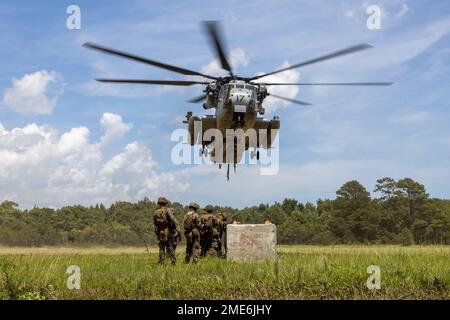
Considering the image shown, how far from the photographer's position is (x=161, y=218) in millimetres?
14930

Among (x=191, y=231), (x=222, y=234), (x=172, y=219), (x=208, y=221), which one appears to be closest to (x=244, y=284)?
(x=172, y=219)

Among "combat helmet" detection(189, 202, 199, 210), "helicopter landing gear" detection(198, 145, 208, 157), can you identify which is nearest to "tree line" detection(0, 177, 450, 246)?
"helicopter landing gear" detection(198, 145, 208, 157)

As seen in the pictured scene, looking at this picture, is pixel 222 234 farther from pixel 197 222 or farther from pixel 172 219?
pixel 172 219

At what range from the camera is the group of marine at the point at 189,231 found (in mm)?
14977

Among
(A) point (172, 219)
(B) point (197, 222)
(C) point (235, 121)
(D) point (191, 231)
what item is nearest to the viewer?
(A) point (172, 219)

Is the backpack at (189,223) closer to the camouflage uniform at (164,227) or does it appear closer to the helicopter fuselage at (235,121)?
the camouflage uniform at (164,227)

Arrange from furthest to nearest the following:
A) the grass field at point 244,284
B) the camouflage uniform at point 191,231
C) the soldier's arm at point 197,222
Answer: the soldier's arm at point 197,222 → the camouflage uniform at point 191,231 → the grass field at point 244,284

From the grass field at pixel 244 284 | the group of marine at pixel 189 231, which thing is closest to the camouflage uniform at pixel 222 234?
the group of marine at pixel 189 231

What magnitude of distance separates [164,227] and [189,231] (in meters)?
0.93

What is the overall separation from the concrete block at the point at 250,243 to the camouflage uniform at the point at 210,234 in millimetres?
2117

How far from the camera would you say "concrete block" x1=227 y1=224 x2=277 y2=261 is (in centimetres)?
1520
